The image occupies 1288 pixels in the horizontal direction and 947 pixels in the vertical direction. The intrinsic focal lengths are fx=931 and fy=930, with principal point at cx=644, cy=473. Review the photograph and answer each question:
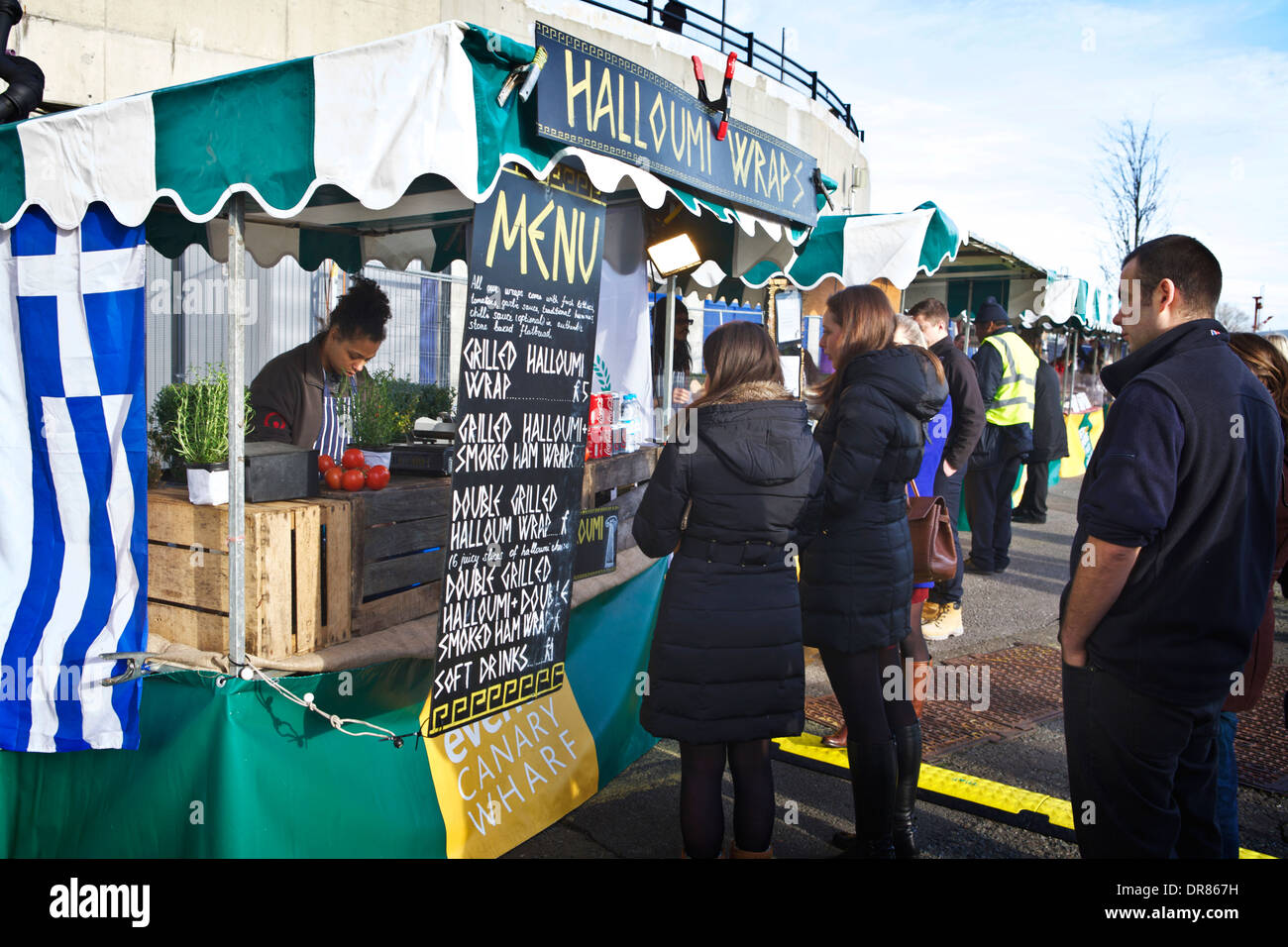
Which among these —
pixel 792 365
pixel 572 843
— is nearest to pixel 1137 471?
pixel 572 843

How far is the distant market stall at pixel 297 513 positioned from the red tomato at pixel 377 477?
98mm

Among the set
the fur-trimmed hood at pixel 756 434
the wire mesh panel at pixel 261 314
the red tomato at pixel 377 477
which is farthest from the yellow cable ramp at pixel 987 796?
the wire mesh panel at pixel 261 314

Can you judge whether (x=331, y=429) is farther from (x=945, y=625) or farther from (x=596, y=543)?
(x=945, y=625)

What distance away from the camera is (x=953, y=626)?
652 cm

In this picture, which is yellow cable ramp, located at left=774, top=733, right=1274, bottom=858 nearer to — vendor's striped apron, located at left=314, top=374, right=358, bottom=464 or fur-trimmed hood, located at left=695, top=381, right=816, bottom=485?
fur-trimmed hood, located at left=695, top=381, right=816, bottom=485

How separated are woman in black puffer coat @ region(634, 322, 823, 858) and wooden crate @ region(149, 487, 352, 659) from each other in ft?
3.59

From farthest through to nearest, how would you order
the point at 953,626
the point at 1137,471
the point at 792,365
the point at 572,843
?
the point at 792,365
the point at 953,626
the point at 572,843
the point at 1137,471

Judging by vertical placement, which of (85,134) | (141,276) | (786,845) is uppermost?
(85,134)

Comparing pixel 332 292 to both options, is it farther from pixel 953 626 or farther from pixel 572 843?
pixel 572 843

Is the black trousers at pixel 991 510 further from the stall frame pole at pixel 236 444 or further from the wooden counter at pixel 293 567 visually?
the stall frame pole at pixel 236 444

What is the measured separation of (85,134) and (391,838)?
8.12 feet

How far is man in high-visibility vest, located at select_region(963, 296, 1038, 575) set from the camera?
26.5ft
